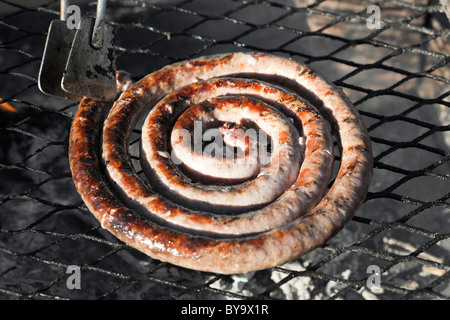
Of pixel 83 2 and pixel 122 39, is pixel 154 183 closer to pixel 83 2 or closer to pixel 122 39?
pixel 122 39

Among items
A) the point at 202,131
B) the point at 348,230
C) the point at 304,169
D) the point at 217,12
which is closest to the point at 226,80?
the point at 202,131

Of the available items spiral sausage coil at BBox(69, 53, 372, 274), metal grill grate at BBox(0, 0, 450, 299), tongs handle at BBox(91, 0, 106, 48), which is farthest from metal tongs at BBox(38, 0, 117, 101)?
metal grill grate at BBox(0, 0, 450, 299)

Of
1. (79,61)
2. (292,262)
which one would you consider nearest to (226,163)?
(79,61)

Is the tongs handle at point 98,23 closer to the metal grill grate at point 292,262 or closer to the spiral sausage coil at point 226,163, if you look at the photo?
the spiral sausage coil at point 226,163

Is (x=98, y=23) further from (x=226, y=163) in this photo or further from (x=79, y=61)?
(x=226, y=163)

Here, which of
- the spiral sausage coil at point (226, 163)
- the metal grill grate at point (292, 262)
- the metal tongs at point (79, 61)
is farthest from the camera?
the metal grill grate at point (292, 262)

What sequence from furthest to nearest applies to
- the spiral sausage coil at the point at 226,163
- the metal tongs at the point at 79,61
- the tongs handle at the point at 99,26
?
the metal tongs at the point at 79,61 < the tongs handle at the point at 99,26 < the spiral sausage coil at the point at 226,163

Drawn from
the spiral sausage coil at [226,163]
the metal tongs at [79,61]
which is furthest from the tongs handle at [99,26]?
the spiral sausage coil at [226,163]

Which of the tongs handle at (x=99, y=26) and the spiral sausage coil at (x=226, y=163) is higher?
the tongs handle at (x=99, y=26)

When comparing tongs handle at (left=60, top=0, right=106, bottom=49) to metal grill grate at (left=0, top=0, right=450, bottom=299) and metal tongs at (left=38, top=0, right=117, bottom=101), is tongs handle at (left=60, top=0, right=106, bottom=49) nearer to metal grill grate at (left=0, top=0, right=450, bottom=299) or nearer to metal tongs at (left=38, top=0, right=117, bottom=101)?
metal tongs at (left=38, top=0, right=117, bottom=101)
